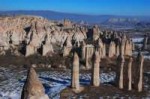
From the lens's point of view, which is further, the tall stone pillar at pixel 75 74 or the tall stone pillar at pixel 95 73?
the tall stone pillar at pixel 95 73

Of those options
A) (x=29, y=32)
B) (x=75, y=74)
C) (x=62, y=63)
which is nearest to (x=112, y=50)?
(x=62, y=63)

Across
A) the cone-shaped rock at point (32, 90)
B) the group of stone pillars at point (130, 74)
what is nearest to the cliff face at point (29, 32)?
the group of stone pillars at point (130, 74)

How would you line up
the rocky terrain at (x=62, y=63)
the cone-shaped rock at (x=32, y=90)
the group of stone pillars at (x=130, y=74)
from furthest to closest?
the group of stone pillars at (x=130, y=74)
the rocky terrain at (x=62, y=63)
the cone-shaped rock at (x=32, y=90)

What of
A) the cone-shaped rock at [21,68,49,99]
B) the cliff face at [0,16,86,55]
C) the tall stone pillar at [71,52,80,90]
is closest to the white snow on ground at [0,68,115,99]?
the tall stone pillar at [71,52,80,90]

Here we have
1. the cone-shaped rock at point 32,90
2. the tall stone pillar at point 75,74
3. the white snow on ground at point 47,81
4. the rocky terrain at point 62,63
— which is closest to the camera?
the cone-shaped rock at point 32,90

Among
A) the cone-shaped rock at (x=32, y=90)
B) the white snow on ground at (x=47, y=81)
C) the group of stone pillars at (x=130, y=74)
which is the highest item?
the cone-shaped rock at (x=32, y=90)

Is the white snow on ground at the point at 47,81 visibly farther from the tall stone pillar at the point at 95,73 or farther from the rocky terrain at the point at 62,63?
the tall stone pillar at the point at 95,73

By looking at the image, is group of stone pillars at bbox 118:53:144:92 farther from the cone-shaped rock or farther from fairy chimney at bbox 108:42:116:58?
the cone-shaped rock
